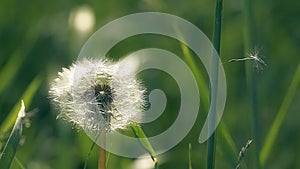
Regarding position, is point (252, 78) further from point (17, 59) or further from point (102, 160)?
point (17, 59)

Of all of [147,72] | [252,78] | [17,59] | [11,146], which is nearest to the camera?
[11,146]

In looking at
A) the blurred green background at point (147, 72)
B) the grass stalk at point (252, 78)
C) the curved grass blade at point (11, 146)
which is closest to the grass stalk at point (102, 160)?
the curved grass blade at point (11, 146)

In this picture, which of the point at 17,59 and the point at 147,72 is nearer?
the point at 17,59

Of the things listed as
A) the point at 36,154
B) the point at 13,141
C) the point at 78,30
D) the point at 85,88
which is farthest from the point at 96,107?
the point at 78,30

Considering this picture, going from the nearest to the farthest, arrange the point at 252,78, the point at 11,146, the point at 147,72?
the point at 11,146 < the point at 252,78 < the point at 147,72

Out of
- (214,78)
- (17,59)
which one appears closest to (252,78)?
(214,78)

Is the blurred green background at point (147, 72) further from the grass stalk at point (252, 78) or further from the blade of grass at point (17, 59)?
the grass stalk at point (252, 78)

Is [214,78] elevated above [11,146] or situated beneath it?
elevated above
